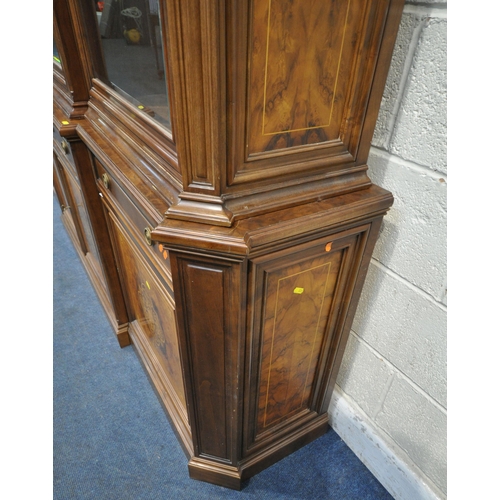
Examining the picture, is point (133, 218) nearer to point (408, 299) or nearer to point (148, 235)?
point (148, 235)

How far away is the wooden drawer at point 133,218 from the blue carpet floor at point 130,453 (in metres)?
0.73

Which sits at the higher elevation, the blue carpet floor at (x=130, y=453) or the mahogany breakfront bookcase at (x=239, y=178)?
the mahogany breakfront bookcase at (x=239, y=178)

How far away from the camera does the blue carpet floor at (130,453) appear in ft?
3.88

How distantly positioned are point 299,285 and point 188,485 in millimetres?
824

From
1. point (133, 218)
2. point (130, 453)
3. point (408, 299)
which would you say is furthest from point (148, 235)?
point (130, 453)

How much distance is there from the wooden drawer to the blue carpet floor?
0.73 m

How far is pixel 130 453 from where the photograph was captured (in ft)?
4.19

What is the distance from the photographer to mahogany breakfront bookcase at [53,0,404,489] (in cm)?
59

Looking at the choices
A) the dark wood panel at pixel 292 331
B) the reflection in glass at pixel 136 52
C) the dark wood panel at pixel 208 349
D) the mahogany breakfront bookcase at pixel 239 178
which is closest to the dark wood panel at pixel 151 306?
the mahogany breakfront bookcase at pixel 239 178

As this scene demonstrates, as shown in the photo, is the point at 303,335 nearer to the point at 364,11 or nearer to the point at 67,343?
the point at 364,11

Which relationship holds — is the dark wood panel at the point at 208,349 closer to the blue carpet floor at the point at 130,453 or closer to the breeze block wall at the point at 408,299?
the blue carpet floor at the point at 130,453

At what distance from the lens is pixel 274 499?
1.17 meters

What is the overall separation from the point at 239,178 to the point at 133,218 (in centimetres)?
46

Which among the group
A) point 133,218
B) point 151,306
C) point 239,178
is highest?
point 239,178
